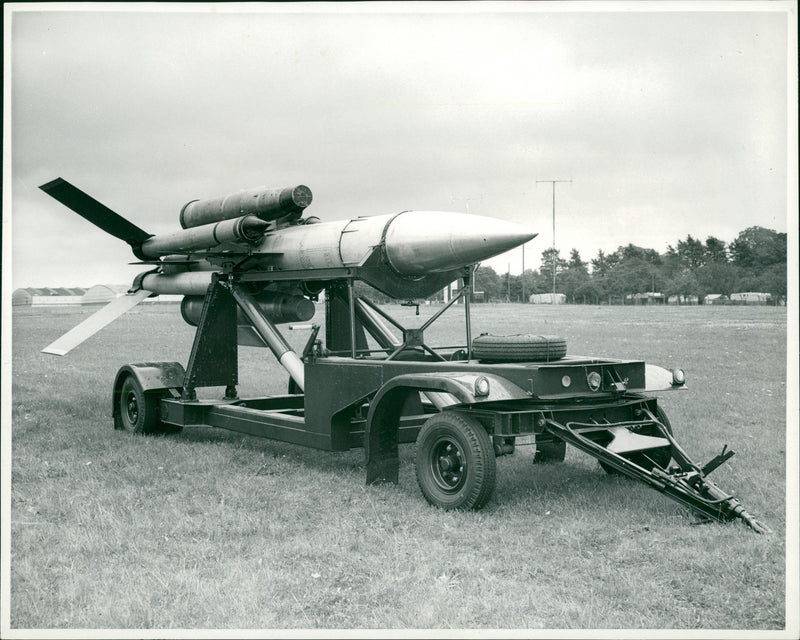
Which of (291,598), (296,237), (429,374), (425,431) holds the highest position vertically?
(296,237)

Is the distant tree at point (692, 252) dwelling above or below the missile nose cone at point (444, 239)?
above

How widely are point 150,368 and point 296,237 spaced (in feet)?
8.65

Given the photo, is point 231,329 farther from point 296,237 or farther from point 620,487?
point 620,487

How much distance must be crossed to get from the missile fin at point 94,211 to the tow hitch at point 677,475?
6.68m

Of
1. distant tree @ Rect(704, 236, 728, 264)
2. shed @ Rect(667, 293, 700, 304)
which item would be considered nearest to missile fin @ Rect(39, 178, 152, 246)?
distant tree @ Rect(704, 236, 728, 264)

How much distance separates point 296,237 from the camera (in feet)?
27.1

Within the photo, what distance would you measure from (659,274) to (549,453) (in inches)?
982

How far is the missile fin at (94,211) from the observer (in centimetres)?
955

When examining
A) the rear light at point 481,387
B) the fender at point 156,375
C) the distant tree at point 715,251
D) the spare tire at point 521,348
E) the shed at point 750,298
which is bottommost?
the fender at point 156,375

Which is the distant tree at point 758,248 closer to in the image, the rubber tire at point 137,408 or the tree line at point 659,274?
the tree line at point 659,274

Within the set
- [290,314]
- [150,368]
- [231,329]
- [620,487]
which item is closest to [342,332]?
[290,314]

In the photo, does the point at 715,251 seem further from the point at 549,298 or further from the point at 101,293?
the point at 549,298

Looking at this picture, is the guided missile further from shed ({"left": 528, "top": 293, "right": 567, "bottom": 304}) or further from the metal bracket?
shed ({"left": 528, "top": 293, "right": 567, "bottom": 304})

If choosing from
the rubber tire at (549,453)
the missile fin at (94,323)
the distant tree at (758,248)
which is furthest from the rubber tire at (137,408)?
the distant tree at (758,248)
